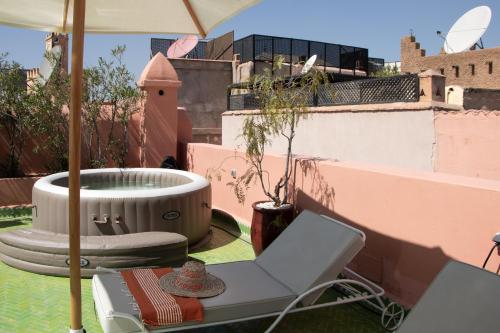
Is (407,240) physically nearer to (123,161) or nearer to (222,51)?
(123,161)

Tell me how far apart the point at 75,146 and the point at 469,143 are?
6.75m

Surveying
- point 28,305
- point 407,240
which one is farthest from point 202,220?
point 407,240

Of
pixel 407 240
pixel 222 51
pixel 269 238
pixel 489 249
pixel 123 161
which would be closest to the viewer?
pixel 489 249

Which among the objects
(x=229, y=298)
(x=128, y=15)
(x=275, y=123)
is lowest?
(x=229, y=298)

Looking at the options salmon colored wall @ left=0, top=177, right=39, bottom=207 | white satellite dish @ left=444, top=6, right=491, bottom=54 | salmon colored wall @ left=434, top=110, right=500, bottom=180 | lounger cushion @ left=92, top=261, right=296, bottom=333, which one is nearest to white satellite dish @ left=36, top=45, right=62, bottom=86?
salmon colored wall @ left=0, top=177, right=39, bottom=207

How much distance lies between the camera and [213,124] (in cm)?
2069

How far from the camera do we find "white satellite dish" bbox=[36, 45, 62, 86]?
34.5ft

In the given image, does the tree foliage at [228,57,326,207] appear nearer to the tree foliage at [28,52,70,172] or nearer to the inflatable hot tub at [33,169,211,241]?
the inflatable hot tub at [33,169,211,241]

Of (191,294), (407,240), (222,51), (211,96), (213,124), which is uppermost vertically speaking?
(222,51)

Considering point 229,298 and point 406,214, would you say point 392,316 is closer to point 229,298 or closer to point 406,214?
point 406,214

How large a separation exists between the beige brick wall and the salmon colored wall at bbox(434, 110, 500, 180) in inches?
744

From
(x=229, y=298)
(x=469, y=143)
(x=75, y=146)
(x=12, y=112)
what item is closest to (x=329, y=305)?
(x=229, y=298)

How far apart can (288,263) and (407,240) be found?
4.02 feet

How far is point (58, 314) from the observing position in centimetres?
465
